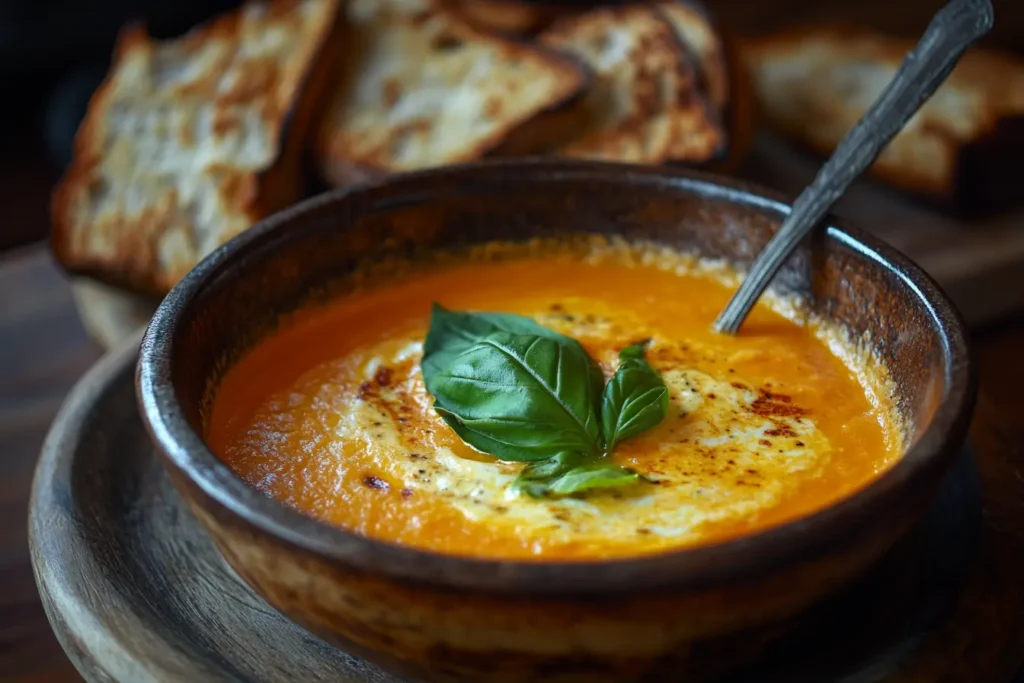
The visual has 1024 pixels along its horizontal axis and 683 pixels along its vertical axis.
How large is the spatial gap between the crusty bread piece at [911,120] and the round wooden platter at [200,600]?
119 cm

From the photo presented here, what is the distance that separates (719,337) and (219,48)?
1701 millimetres

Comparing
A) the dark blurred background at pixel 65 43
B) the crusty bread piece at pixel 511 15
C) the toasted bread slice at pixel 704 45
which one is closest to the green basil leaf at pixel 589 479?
the toasted bread slice at pixel 704 45

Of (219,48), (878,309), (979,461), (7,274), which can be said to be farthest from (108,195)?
(979,461)

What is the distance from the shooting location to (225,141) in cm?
254

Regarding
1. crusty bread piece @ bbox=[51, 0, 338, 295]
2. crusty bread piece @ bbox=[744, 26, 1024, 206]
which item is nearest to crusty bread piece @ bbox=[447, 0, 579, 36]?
crusty bread piece @ bbox=[51, 0, 338, 295]

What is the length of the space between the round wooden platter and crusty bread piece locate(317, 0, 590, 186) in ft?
3.89

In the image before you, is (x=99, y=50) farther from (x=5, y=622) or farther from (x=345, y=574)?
(x=345, y=574)

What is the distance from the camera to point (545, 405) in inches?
55.6

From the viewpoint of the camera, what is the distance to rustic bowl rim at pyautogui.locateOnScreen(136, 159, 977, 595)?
98 centimetres

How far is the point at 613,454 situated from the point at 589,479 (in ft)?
0.43

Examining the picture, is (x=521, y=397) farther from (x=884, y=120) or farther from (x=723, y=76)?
(x=723, y=76)

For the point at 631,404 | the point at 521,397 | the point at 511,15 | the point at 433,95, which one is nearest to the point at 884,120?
the point at 631,404

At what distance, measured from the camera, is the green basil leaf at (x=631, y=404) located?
141 centimetres

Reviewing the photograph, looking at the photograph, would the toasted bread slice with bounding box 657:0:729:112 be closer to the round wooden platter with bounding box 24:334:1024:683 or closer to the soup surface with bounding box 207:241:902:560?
the soup surface with bounding box 207:241:902:560
